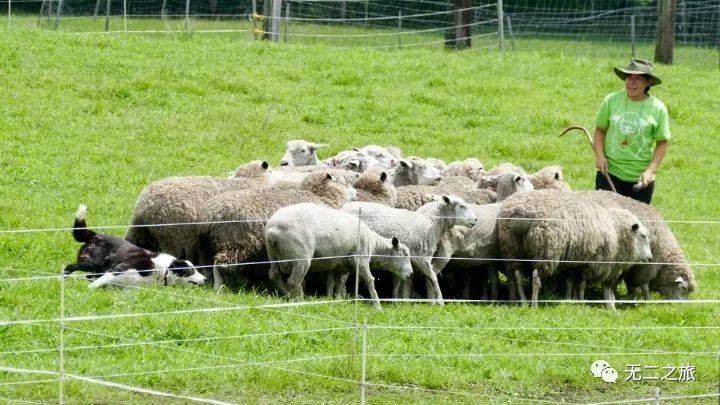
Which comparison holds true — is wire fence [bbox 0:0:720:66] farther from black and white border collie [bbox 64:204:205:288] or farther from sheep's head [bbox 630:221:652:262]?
black and white border collie [bbox 64:204:205:288]

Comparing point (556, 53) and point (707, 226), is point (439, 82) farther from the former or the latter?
point (707, 226)

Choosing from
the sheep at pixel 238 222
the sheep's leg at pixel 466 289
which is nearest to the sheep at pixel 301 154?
the sheep at pixel 238 222

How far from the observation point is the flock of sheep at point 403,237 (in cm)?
1023

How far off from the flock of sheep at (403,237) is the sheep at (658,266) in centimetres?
1

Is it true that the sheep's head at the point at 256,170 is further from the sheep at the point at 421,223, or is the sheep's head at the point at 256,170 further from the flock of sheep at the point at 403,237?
the sheep at the point at 421,223

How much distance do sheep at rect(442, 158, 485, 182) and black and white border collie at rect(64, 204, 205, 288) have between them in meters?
4.09

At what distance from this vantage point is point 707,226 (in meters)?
14.6

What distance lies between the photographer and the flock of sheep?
10227 millimetres

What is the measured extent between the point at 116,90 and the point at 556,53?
875 cm

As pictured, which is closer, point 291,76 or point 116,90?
point 116,90

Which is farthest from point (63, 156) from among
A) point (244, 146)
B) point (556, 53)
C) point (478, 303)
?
point (556, 53)

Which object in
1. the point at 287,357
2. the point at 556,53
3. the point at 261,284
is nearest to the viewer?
the point at 287,357

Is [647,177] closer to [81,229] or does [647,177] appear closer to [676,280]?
[676,280]

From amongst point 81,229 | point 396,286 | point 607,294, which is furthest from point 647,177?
point 81,229
